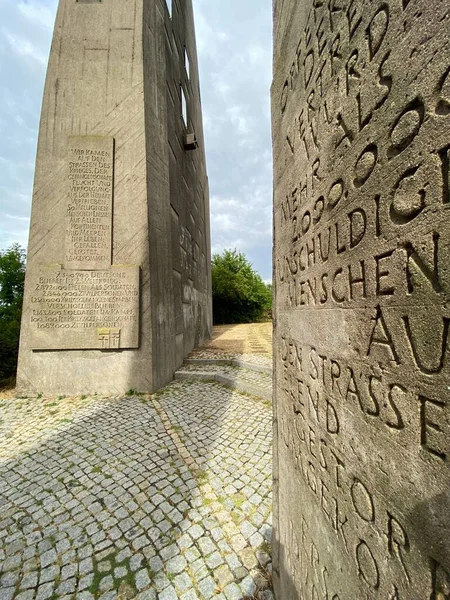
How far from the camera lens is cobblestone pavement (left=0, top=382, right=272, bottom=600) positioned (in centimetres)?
174

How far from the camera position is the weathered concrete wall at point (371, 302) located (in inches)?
24.3

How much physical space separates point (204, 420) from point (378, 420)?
3661 millimetres

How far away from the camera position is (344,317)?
99 centimetres

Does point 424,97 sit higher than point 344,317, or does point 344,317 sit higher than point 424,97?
point 424,97

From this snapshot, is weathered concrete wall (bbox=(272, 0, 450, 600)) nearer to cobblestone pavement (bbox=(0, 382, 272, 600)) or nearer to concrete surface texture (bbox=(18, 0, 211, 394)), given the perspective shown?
cobblestone pavement (bbox=(0, 382, 272, 600))

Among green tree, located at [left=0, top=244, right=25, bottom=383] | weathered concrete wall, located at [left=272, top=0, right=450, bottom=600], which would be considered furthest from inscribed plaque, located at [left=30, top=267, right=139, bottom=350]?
weathered concrete wall, located at [left=272, top=0, right=450, bottom=600]

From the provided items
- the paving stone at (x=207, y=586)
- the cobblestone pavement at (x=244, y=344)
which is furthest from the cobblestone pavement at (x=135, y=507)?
the cobblestone pavement at (x=244, y=344)

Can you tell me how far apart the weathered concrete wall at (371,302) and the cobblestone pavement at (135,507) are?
722 millimetres

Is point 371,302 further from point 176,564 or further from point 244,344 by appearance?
point 244,344

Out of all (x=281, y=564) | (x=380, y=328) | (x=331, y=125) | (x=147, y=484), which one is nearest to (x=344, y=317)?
(x=380, y=328)

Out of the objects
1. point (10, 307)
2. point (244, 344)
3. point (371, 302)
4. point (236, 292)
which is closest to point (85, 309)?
point (10, 307)

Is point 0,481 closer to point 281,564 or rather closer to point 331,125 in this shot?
point 281,564

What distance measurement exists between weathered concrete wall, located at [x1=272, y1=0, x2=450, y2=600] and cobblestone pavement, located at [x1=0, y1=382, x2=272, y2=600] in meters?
0.72

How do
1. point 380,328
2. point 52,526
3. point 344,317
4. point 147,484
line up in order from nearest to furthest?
point 380,328 < point 344,317 < point 52,526 < point 147,484
